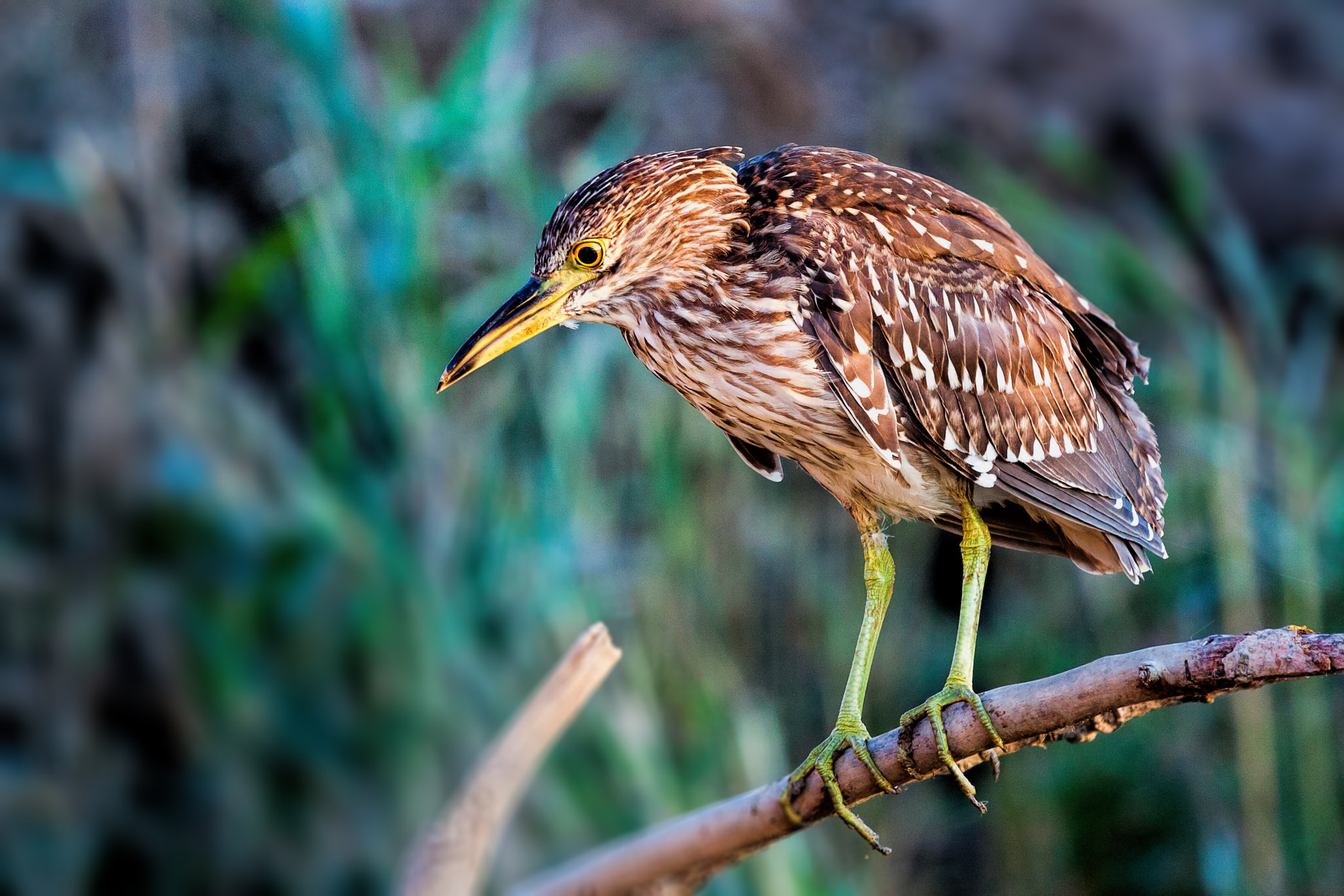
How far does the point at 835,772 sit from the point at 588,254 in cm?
71

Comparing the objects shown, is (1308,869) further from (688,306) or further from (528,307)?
(528,307)

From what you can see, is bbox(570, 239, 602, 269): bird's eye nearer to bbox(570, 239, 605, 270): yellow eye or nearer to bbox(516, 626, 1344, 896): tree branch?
bbox(570, 239, 605, 270): yellow eye

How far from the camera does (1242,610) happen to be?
2449 millimetres

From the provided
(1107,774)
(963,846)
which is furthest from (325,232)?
(963,846)

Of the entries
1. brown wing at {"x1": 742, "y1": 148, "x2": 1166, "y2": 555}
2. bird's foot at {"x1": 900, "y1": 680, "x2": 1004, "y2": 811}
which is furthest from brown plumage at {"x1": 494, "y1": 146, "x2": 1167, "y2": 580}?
bird's foot at {"x1": 900, "y1": 680, "x2": 1004, "y2": 811}

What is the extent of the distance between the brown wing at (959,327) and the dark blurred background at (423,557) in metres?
0.85

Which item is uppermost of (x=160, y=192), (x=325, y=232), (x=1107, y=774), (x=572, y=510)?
(x=160, y=192)

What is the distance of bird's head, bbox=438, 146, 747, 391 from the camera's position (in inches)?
55.9

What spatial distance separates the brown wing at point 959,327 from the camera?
1514 millimetres

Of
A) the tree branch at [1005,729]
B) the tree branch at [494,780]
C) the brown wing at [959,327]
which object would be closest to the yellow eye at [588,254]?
the brown wing at [959,327]

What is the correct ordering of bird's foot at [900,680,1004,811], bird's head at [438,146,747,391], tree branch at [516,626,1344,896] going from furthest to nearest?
bird's head at [438,146,747,391] < bird's foot at [900,680,1004,811] < tree branch at [516,626,1344,896]

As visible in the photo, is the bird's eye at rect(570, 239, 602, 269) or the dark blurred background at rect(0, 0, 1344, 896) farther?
the dark blurred background at rect(0, 0, 1344, 896)

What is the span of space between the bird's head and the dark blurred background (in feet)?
3.59

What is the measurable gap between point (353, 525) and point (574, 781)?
2.51 ft
